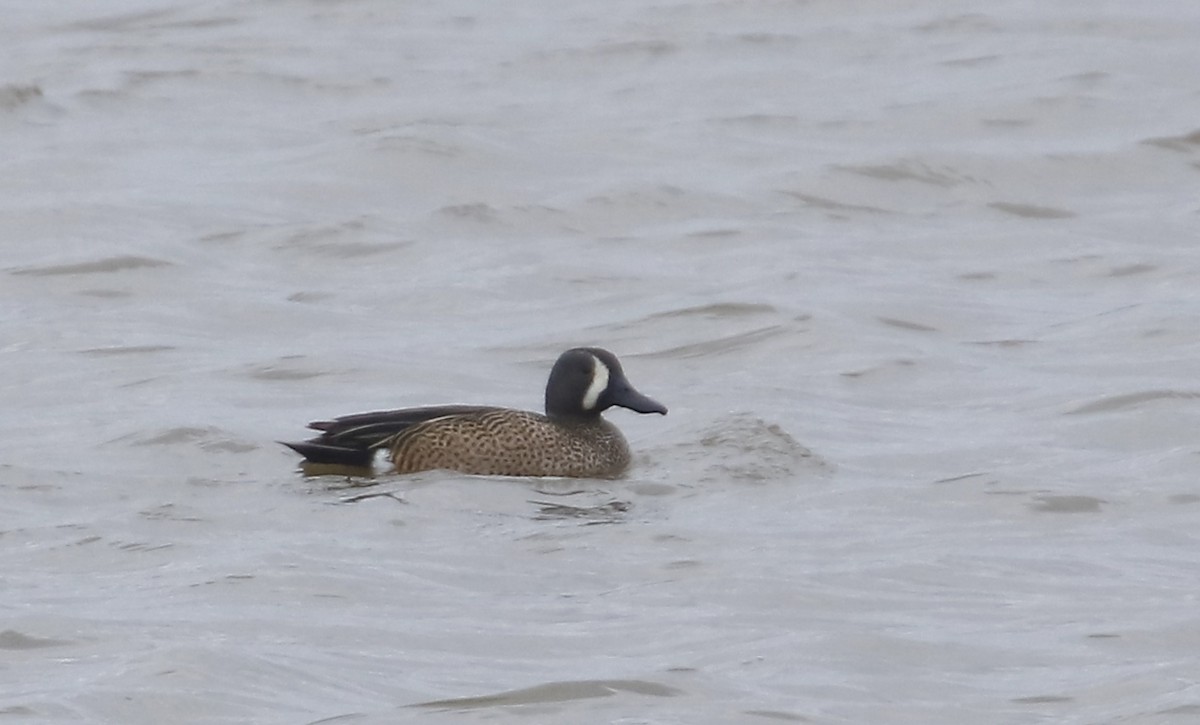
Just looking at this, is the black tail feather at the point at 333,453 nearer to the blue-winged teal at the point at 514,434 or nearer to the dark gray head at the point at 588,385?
the blue-winged teal at the point at 514,434

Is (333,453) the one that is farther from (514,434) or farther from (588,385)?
(588,385)

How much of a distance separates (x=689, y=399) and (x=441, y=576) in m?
3.57

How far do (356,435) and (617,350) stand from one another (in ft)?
9.76

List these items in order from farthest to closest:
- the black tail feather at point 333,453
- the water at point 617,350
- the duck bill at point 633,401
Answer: the duck bill at point 633,401 → the black tail feather at point 333,453 → the water at point 617,350

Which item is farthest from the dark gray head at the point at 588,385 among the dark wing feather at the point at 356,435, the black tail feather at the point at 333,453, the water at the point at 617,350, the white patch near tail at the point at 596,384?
the black tail feather at the point at 333,453

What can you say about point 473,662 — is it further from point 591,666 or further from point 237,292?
point 237,292

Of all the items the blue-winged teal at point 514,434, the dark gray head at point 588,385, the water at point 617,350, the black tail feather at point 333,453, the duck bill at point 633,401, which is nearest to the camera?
the water at point 617,350

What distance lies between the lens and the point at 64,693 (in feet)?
25.1

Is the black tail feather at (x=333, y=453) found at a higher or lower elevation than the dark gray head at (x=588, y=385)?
lower

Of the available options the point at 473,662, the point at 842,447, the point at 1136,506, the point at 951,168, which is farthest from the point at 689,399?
the point at 951,168

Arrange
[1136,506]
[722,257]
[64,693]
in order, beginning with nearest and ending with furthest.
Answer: [64,693], [1136,506], [722,257]

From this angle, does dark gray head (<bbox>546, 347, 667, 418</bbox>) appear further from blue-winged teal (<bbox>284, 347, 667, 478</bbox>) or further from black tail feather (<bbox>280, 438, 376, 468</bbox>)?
black tail feather (<bbox>280, 438, 376, 468</bbox>)

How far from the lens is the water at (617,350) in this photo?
8148 mm

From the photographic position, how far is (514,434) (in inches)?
439
